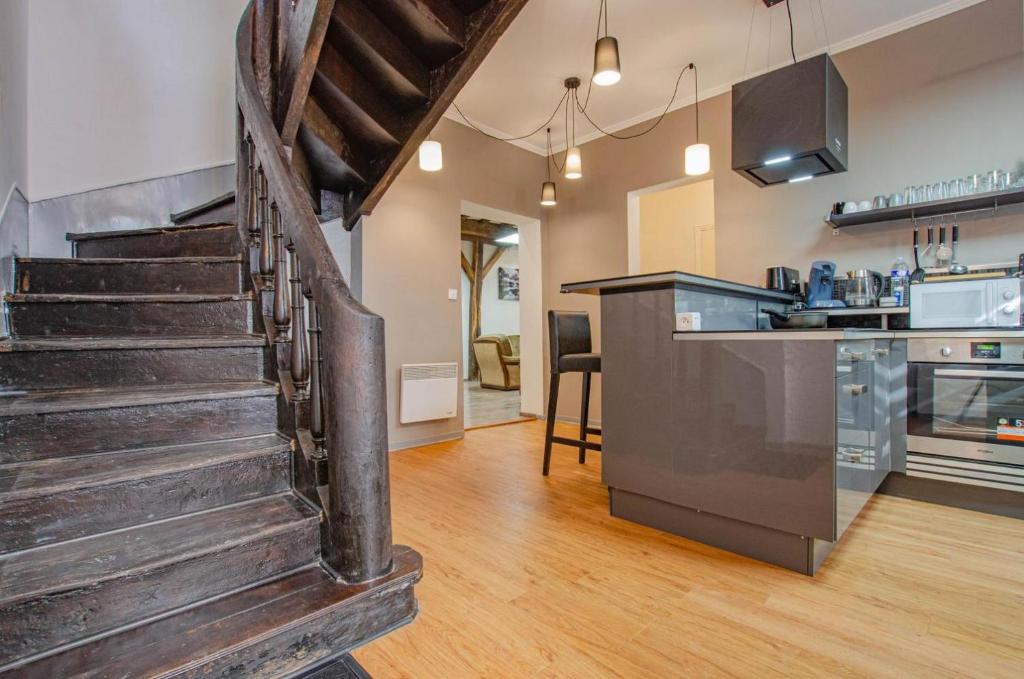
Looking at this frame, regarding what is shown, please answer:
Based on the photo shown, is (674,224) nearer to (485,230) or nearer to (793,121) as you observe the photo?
(793,121)

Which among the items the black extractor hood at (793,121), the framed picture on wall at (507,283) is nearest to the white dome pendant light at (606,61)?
the black extractor hood at (793,121)

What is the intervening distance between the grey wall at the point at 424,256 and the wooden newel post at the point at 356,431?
2.73 m

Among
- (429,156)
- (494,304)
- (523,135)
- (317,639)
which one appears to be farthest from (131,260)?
(494,304)

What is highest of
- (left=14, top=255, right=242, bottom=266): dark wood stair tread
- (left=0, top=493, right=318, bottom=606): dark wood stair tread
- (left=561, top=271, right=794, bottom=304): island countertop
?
(left=14, top=255, right=242, bottom=266): dark wood stair tread

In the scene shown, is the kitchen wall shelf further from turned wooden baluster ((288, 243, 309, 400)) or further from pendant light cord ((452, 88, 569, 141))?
turned wooden baluster ((288, 243, 309, 400))

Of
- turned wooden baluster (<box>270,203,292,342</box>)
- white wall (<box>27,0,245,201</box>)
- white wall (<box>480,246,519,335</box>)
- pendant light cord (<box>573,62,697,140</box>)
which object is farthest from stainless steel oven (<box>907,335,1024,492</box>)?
white wall (<box>480,246,519,335</box>)

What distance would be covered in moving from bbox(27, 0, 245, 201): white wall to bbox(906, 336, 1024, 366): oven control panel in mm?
4479

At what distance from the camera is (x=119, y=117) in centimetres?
279

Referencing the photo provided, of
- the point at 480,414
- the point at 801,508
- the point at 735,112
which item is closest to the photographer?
the point at 801,508

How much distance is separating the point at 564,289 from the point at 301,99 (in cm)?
159

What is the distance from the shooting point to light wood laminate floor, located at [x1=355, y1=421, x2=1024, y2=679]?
1.34 metres

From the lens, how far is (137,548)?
1.09 meters

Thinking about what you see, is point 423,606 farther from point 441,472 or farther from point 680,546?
point 441,472

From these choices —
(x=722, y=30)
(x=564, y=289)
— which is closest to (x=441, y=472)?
(x=564, y=289)
